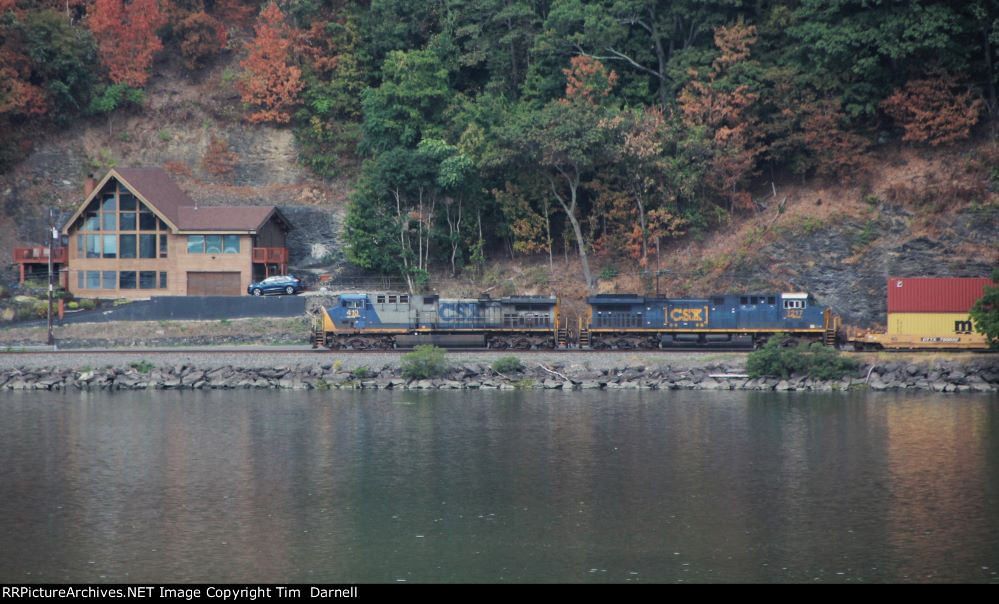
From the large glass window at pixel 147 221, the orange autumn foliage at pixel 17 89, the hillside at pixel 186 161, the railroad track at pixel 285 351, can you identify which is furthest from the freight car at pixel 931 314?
the orange autumn foliage at pixel 17 89

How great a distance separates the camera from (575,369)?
49.2 meters

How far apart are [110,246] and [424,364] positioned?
1056 inches

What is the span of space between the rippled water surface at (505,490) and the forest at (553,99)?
68.7 feet

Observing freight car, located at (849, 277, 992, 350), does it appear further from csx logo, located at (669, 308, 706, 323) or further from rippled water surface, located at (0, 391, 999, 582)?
csx logo, located at (669, 308, 706, 323)

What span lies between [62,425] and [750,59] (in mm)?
43955

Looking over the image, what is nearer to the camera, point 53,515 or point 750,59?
point 53,515

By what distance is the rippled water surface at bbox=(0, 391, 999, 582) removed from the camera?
2309 centimetres

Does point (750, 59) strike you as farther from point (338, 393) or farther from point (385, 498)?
point (385, 498)

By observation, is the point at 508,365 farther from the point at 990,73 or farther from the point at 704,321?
the point at 990,73

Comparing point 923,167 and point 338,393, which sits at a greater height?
point 923,167

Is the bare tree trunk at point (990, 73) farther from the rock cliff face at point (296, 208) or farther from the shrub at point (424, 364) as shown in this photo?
the shrub at point (424, 364)

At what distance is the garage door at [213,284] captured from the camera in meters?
64.4

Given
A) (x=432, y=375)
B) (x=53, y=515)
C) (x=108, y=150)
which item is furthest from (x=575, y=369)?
(x=108, y=150)

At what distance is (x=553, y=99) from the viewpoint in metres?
64.6
